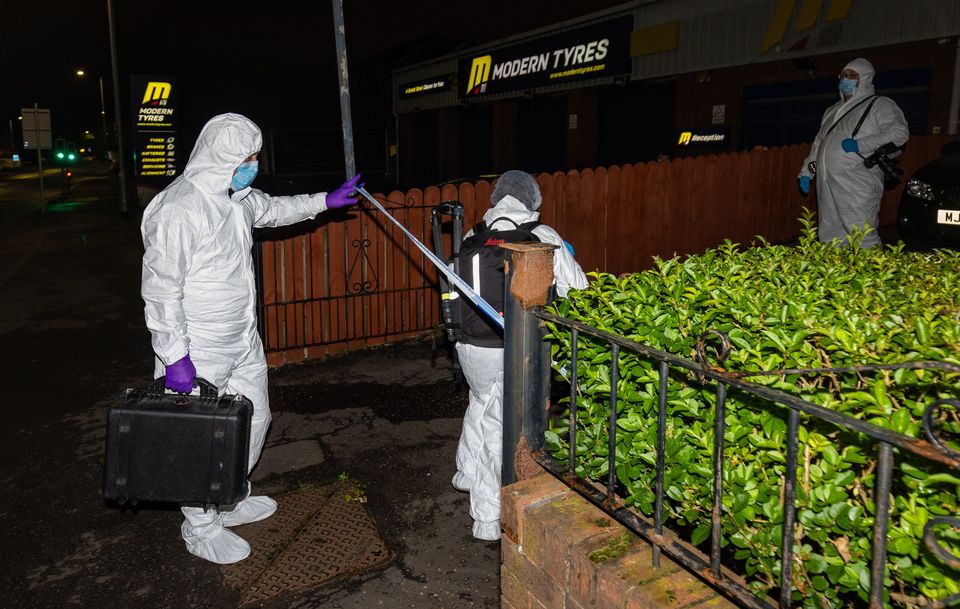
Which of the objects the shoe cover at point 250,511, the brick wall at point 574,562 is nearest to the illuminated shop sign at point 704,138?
the shoe cover at point 250,511

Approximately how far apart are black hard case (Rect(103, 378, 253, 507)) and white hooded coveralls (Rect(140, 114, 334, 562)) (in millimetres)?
300

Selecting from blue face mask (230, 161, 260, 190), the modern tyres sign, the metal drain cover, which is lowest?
the metal drain cover

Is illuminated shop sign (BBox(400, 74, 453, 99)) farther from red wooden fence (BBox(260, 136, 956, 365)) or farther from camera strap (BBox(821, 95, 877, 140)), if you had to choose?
camera strap (BBox(821, 95, 877, 140))

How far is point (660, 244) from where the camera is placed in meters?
10.8

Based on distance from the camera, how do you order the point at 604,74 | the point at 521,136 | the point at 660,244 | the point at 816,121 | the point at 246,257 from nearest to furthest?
1. the point at 246,257
2. the point at 660,244
3. the point at 816,121
4. the point at 604,74
5. the point at 521,136

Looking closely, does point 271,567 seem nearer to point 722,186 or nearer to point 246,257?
point 246,257

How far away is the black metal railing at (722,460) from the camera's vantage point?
1.54 m

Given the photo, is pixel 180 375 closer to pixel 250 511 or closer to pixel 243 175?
pixel 250 511

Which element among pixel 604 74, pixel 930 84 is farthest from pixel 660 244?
pixel 604 74

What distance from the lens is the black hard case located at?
11.8 ft

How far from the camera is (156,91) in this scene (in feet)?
67.5

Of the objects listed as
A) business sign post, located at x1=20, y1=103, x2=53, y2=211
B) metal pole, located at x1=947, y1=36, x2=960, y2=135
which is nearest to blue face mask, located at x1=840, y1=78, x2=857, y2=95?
metal pole, located at x1=947, y1=36, x2=960, y2=135

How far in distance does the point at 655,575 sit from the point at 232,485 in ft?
7.54

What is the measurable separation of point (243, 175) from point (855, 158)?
540 centimetres
